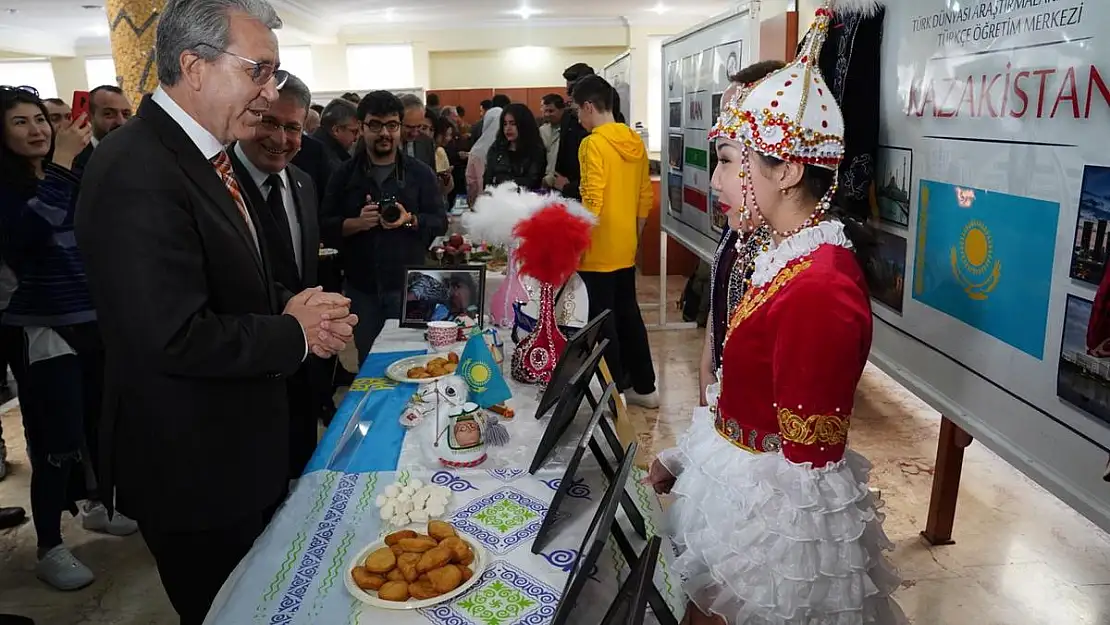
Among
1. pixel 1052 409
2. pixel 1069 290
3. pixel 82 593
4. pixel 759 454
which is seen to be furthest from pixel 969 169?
pixel 82 593

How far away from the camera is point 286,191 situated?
213cm

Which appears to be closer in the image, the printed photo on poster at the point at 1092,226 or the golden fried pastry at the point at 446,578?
the golden fried pastry at the point at 446,578

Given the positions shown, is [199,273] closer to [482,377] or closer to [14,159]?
[482,377]

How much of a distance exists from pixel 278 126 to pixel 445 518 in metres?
1.27

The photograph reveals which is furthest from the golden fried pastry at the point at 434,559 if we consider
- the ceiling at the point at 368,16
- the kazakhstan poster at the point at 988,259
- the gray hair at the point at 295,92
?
the ceiling at the point at 368,16

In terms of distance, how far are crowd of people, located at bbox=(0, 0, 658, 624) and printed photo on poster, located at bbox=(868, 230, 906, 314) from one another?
113 centimetres

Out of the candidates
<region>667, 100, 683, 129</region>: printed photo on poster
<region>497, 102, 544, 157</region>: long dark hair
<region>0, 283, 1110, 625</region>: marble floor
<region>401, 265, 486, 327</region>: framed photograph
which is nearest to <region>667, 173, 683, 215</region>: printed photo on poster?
<region>667, 100, 683, 129</region>: printed photo on poster

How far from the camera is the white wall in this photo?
1298 centimetres

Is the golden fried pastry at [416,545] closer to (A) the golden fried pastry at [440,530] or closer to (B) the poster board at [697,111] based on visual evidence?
(A) the golden fried pastry at [440,530]

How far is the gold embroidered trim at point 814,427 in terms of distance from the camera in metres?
1.10

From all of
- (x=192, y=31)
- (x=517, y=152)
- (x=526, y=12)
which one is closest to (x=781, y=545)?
(x=192, y=31)

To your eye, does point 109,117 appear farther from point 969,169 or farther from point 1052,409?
point 1052,409

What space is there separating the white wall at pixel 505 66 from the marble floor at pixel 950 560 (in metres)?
10.9

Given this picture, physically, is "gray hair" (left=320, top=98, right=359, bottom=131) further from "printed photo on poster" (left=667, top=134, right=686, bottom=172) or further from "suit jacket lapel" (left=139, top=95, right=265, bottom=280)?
"suit jacket lapel" (left=139, top=95, right=265, bottom=280)
